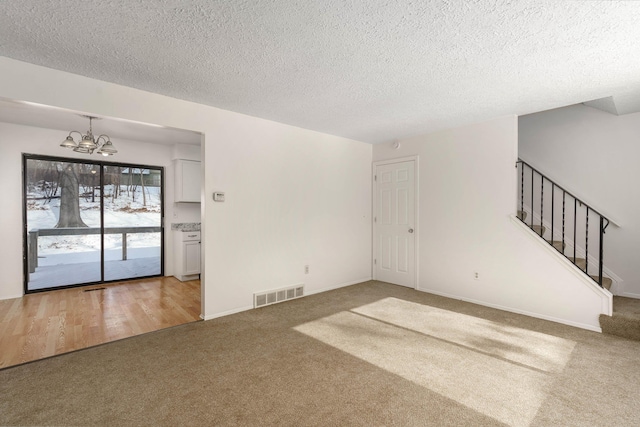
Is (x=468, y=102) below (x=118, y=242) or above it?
above

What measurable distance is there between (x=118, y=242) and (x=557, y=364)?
21.1 feet

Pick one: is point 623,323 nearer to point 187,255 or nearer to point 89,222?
point 187,255

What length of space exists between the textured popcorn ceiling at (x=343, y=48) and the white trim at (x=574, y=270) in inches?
58.1

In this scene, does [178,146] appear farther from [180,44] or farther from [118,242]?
[180,44]

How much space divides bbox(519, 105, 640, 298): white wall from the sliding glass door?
685cm

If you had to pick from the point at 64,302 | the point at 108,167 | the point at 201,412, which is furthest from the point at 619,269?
the point at 108,167

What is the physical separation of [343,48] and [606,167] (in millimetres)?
4150

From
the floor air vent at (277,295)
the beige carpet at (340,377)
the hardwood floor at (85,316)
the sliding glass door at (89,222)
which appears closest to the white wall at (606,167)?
the beige carpet at (340,377)

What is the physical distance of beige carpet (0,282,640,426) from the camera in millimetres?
1898

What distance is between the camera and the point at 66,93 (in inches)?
106

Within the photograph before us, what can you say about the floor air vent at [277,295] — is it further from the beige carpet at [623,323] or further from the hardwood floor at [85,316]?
the beige carpet at [623,323]

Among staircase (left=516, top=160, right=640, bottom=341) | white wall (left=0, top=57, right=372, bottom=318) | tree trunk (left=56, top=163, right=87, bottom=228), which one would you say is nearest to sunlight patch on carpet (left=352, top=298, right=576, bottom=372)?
staircase (left=516, top=160, right=640, bottom=341)

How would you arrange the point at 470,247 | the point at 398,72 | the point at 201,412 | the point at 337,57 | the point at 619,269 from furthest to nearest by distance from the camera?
the point at 470,247, the point at 619,269, the point at 398,72, the point at 337,57, the point at 201,412

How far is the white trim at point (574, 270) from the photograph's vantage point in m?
3.14
